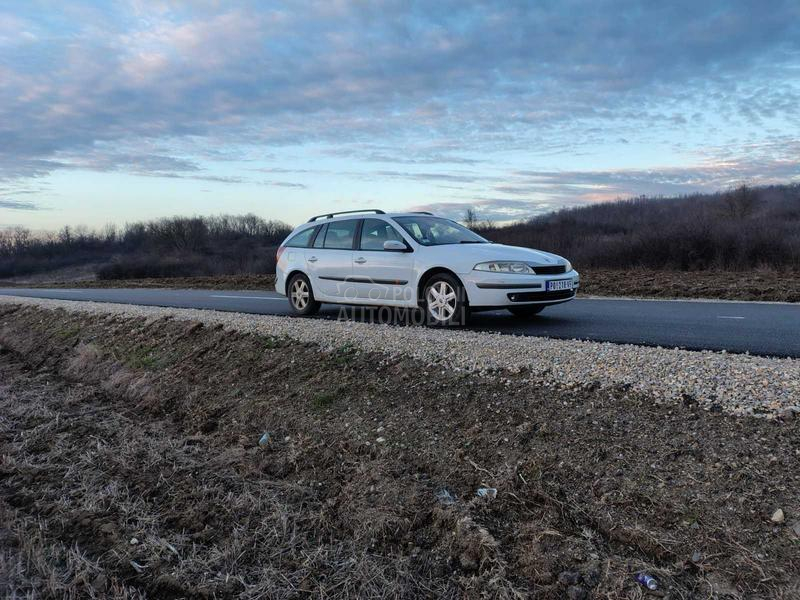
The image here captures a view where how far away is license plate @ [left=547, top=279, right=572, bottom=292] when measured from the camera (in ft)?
26.9

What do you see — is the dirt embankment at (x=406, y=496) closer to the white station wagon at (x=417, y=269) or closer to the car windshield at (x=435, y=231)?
the white station wagon at (x=417, y=269)

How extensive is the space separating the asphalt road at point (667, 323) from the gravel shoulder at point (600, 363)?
0.85 meters

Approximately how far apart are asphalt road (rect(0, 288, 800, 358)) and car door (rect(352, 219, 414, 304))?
29.7 inches

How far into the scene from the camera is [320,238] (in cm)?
1012

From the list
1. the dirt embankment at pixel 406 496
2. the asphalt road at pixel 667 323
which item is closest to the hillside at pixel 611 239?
the asphalt road at pixel 667 323

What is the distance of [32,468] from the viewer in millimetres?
4734

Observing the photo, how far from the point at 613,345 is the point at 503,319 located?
9.55ft

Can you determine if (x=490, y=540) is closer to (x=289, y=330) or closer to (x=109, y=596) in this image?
(x=109, y=596)

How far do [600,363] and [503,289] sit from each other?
2.74 metres

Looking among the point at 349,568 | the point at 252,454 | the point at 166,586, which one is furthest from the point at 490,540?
the point at 252,454

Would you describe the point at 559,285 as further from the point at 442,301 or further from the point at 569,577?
Answer: the point at 569,577

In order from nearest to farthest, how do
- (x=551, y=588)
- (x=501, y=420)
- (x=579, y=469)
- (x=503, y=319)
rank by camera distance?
(x=551, y=588) → (x=579, y=469) → (x=501, y=420) → (x=503, y=319)

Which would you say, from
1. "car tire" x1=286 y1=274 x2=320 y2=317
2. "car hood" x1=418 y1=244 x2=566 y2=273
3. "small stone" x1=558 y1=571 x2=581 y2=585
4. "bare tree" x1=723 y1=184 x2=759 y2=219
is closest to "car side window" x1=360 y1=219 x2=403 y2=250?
"car hood" x1=418 y1=244 x2=566 y2=273

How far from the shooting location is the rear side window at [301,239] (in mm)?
10352
